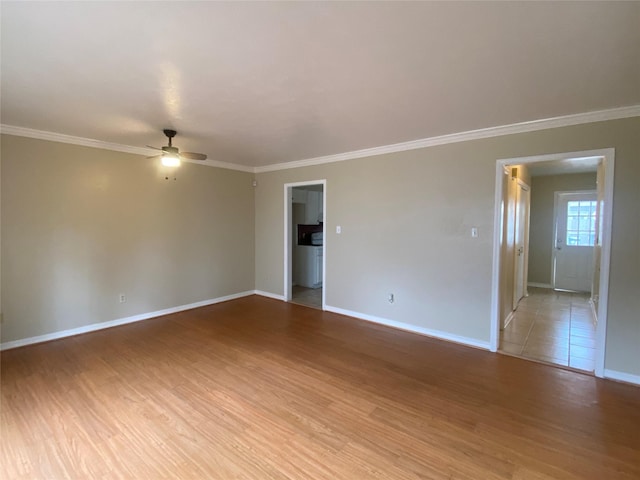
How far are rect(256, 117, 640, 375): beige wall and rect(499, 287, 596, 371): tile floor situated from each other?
44 cm

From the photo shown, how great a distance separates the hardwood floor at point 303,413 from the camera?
74.1 inches

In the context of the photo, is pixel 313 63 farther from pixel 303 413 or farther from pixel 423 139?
pixel 303 413

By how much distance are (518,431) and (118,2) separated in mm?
3567

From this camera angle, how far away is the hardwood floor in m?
1.88

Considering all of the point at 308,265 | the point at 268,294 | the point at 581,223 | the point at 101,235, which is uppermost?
the point at 581,223

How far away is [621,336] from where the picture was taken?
9.59ft

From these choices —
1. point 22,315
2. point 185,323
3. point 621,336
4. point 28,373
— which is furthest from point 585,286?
point 22,315

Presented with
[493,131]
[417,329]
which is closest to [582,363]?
[417,329]

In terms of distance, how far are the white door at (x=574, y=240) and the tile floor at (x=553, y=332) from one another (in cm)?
91

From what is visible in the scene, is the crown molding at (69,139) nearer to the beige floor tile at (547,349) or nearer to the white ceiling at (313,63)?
the white ceiling at (313,63)

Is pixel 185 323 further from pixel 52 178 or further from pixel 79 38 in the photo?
pixel 79 38

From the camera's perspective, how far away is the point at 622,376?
2924 mm

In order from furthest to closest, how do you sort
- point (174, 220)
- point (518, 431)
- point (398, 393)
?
point (174, 220) < point (398, 393) < point (518, 431)

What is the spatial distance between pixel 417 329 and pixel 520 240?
2.73m
